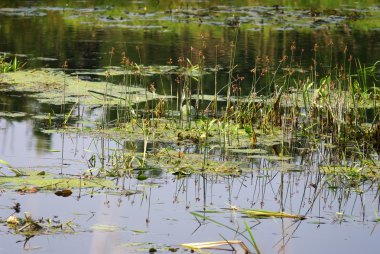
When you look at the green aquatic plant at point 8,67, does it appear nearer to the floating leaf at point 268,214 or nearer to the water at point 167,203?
the water at point 167,203

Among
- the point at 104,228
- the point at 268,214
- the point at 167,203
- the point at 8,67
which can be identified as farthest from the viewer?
the point at 8,67

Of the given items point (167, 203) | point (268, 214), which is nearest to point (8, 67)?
point (167, 203)

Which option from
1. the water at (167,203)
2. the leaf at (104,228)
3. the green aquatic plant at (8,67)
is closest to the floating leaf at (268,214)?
the water at (167,203)

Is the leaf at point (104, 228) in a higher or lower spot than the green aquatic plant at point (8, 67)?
higher

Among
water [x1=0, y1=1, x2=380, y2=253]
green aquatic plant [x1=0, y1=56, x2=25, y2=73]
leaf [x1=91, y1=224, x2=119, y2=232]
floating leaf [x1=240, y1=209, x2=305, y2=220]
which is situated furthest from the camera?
green aquatic plant [x1=0, y1=56, x2=25, y2=73]

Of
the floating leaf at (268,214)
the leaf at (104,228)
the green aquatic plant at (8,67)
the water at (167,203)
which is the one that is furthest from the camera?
the green aquatic plant at (8,67)

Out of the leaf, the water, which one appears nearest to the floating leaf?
the water

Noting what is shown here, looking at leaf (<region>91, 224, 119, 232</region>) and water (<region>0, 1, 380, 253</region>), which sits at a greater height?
leaf (<region>91, 224, 119, 232</region>)

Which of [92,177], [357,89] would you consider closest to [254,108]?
[357,89]

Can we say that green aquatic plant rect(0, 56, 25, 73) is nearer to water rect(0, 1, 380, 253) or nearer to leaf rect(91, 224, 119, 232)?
water rect(0, 1, 380, 253)

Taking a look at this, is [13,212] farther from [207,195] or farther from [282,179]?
[282,179]

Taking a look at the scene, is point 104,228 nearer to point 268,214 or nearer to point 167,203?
point 167,203

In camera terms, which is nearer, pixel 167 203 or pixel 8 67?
pixel 167 203

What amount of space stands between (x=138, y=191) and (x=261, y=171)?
108 cm
